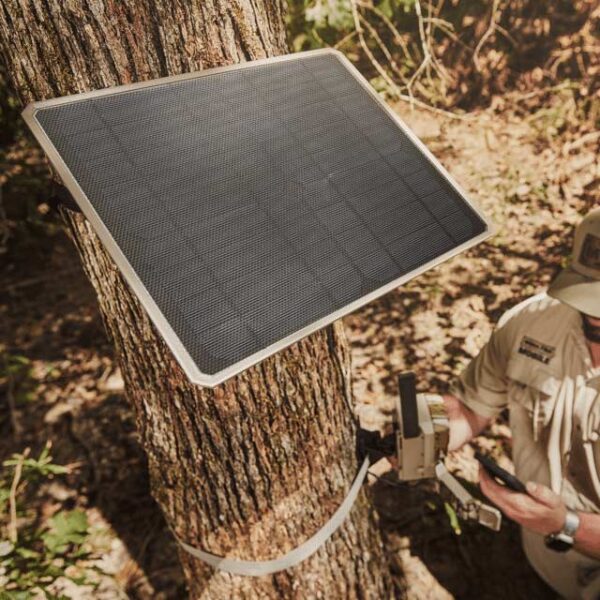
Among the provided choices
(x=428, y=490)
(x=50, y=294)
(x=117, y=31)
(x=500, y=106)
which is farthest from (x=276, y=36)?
(x=500, y=106)

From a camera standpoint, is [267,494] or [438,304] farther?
[438,304]

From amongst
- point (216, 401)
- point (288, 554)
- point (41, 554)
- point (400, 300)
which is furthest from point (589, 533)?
point (400, 300)

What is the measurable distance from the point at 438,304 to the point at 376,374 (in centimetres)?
122

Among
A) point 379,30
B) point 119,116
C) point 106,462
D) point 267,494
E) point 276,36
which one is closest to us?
point 119,116

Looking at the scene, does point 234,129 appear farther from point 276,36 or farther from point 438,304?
point 438,304

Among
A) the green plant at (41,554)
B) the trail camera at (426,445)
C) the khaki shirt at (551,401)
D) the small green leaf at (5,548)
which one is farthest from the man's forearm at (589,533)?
the small green leaf at (5,548)

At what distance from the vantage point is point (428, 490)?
3.83 metres

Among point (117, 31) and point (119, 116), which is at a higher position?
point (117, 31)

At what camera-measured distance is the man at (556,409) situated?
8.43 ft

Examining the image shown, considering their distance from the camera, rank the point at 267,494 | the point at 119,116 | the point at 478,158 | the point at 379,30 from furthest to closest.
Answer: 1. the point at 379,30
2. the point at 478,158
3. the point at 267,494
4. the point at 119,116

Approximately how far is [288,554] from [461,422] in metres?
1.31

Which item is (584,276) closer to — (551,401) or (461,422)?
(551,401)

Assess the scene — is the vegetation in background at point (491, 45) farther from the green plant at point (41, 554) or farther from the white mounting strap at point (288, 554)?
the green plant at point (41, 554)

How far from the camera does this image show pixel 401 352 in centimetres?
509
